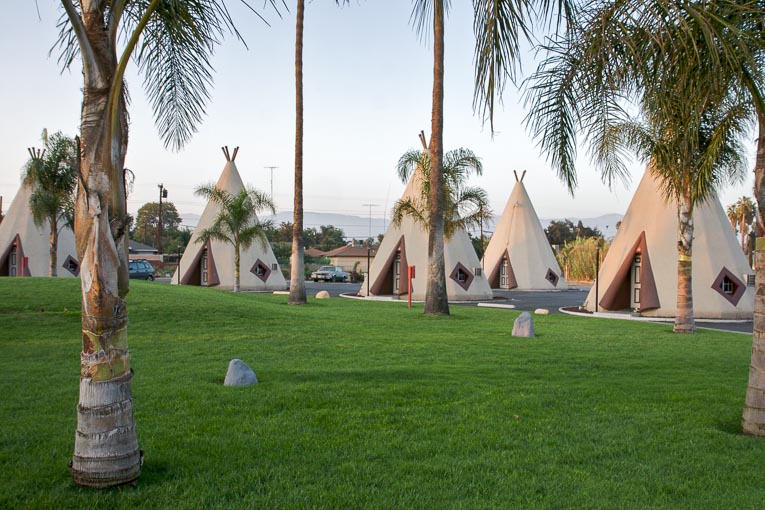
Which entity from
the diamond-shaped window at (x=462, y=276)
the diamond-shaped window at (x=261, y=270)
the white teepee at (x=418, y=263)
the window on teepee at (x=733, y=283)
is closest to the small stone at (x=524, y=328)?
the window on teepee at (x=733, y=283)

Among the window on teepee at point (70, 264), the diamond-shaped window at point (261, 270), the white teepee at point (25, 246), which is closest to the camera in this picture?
the white teepee at point (25, 246)

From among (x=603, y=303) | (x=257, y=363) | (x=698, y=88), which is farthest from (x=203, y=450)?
(x=603, y=303)

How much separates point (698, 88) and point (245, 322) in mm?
9779

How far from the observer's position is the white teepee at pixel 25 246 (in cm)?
2909

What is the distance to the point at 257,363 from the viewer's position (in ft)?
28.2

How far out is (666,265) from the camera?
20359 millimetres

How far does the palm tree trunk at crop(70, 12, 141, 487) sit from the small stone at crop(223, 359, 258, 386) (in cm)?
279

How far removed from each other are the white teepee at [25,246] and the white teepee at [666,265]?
2225 cm

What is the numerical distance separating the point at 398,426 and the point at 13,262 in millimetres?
29054

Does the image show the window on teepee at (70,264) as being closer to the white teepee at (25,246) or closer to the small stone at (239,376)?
the white teepee at (25,246)

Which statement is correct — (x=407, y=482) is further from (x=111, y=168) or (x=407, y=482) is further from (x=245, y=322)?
(x=245, y=322)

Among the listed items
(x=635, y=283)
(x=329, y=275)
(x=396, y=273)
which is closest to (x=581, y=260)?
(x=329, y=275)

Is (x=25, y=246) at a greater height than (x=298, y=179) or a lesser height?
lesser

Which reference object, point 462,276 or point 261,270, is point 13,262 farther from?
point 462,276
